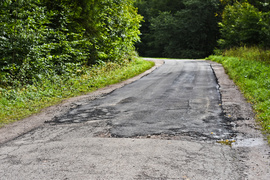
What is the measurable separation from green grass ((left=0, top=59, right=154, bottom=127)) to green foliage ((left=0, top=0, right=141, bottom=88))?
0.62m

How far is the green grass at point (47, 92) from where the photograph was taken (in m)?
7.92

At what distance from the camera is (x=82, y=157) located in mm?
4254

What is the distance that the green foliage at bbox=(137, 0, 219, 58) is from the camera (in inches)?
1731

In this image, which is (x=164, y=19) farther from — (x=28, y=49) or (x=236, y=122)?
(x=236, y=122)

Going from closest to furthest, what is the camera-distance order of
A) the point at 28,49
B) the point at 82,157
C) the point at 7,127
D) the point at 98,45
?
the point at 82,157 < the point at 7,127 < the point at 28,49 < the point at 98,45

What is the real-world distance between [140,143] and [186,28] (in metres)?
44.0

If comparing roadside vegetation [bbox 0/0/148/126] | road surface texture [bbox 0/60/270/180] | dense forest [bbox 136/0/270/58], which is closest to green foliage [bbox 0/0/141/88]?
roadside vegetation [bbox 0/0/148/126]

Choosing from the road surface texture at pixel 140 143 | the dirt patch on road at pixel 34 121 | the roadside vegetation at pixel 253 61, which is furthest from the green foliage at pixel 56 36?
the roadside vegetation at pixel 253 61

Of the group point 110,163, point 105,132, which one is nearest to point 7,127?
point 105,132

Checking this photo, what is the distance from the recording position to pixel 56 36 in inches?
532

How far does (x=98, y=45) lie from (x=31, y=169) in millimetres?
14339

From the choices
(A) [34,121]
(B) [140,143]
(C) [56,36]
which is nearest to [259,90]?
(B) [140,143]

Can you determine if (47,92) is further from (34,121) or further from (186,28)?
(186,28)

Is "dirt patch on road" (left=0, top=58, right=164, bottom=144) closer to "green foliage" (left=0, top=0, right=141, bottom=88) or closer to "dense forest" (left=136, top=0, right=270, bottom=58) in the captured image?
"green foliage" (left=0, top=0, right=141, bottom=88)
